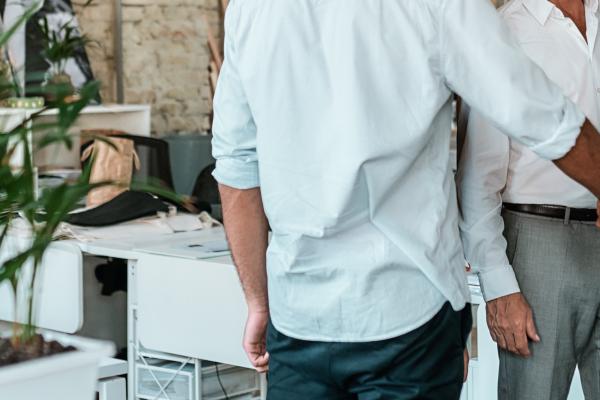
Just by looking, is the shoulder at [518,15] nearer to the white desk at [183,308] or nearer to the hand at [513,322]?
the hand at [513,322]

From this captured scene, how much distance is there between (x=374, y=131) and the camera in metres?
1.56

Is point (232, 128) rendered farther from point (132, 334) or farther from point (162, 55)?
point (162, 55)

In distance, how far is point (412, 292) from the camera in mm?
1598

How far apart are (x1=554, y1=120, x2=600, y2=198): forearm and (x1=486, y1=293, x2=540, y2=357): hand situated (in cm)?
48

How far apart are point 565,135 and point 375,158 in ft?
0.88

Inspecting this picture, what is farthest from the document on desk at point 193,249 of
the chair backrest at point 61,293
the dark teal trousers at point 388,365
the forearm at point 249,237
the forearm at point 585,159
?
the forearm at point 585,159

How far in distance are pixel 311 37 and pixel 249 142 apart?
25 cm

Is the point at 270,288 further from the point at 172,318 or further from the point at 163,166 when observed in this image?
the point at 163,166

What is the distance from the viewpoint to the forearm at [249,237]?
188cm

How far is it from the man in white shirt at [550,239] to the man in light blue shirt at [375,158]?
1.61 feet

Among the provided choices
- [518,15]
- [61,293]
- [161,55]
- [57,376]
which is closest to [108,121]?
[161,55]

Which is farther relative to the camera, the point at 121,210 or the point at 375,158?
the point at 121,210

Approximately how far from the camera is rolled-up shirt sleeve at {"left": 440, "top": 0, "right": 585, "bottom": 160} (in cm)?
153

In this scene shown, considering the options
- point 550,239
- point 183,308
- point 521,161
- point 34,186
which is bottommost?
point 183,308
